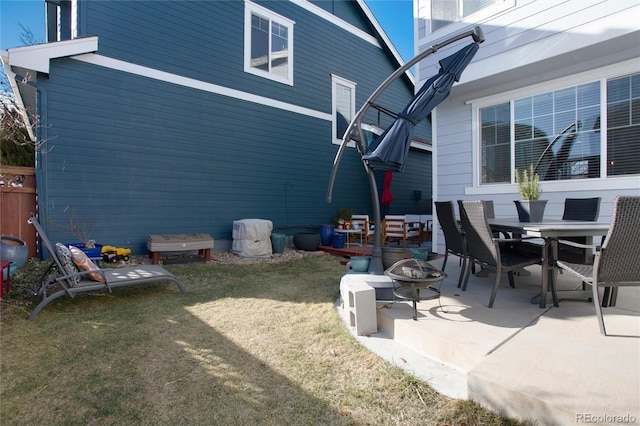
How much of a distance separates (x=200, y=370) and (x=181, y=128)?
6.02m

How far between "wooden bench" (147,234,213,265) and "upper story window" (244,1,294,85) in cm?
436

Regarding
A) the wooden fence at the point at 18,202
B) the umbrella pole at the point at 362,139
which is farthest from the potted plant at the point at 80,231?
the umbrella pole at the point at 362,139

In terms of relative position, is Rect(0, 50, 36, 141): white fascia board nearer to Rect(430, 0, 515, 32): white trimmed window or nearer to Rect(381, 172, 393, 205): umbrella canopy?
Rect(430, 0, 515, 32): white trimmed window

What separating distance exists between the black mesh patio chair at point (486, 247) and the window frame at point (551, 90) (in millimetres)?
2106

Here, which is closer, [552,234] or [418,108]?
[552,234]

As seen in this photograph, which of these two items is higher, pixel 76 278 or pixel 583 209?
pixel 583 209

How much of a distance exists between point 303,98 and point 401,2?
17.8 ft

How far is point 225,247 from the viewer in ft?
26.0

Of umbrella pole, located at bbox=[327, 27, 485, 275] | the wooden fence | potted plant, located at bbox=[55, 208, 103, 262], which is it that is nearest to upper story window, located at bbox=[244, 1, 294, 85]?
potted plant, located at bbox=[55, 208, 103, 262]

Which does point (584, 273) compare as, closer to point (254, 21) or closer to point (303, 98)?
point (303, 98)

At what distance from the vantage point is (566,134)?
16.6 feet

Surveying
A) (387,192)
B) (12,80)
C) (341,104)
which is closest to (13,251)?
(12,80)

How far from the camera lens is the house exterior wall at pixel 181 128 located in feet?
19.9

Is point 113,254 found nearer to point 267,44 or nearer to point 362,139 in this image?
point 362,139
